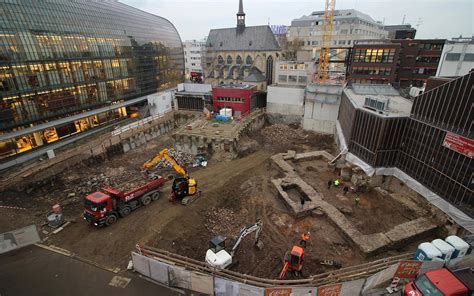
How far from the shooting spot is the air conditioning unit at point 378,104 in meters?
21.3

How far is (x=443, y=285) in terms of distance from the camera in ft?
34.0

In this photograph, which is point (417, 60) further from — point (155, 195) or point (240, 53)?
point (155, 195)

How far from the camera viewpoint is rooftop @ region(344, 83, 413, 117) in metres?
21.7

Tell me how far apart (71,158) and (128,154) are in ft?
25.3

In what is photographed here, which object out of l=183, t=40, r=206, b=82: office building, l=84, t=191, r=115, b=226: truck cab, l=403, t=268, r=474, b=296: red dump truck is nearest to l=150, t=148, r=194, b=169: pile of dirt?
l=84, t=191, r=115, b=226: truck cab

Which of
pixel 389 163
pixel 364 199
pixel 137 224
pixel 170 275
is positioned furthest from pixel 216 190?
pixel 389 163

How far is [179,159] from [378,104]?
82.3 ft

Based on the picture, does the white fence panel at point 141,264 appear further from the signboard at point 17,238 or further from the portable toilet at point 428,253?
the portable toilet at point 428,253

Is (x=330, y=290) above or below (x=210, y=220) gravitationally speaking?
above

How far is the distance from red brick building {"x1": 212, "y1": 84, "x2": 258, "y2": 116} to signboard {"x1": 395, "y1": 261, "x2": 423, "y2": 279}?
32956 millimetres

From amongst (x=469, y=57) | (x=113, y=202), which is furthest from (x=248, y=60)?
(x=113, y=202)

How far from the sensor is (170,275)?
12.3m

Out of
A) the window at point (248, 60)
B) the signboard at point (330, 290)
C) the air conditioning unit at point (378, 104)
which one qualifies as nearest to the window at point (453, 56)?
the air conditioning unit at point (378, 104)

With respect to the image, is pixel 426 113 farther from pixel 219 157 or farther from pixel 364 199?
pixel 219 157
